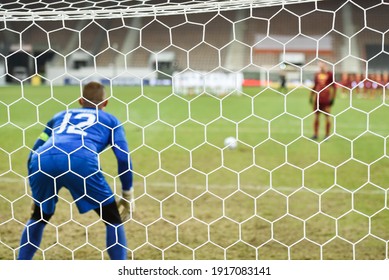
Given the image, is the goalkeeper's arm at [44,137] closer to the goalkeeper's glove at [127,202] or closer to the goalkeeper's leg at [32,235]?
the goalkeeper's leg at [32,235]

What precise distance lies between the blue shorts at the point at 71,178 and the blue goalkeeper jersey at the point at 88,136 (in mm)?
16

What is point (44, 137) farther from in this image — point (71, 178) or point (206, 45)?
point (206, 45)

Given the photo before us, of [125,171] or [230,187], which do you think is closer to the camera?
[125,171]

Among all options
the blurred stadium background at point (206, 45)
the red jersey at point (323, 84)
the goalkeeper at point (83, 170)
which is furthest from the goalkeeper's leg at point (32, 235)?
the blurred stadium background at point (206, 45)

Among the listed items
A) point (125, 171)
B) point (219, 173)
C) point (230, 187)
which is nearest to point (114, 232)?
point (125, 171)

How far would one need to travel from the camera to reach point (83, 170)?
49.8 inches

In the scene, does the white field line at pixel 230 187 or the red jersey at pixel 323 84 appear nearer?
the white field line at pixel 230 187

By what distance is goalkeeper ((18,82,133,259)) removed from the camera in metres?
1.26

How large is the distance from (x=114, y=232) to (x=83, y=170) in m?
0.18

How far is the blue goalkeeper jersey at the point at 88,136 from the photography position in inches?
49.9

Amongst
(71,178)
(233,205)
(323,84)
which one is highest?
(71,178)

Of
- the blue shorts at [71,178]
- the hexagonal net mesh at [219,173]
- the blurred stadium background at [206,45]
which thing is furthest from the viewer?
the blurred stadium background at [206,45]

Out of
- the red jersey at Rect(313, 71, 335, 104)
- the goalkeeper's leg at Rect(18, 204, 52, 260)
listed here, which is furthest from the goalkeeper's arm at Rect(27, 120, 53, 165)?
the red jersey at Rect(313, 71, 335, 104)
